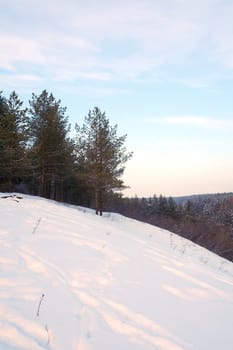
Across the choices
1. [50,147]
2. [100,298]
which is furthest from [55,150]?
[100,298]

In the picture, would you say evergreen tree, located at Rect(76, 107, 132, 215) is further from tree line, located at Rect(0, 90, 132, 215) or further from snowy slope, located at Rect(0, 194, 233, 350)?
snowy slope, located at Rect(0, 194, 233, 350)

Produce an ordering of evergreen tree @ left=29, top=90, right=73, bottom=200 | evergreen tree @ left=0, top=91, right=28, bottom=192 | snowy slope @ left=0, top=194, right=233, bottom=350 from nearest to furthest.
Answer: snowy slope @ left=0, top=194, right=233, bottom=350, evergreen tree @ left=0, top=91, right=28, bottom=192, evergreen tree @ left=29, top=90, right=73, bottom=200

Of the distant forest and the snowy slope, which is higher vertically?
the distant forest

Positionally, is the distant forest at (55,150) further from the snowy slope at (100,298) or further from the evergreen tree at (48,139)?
the snowy slope at (100,298)

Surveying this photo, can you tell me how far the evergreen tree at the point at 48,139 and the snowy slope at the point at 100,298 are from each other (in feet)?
62.6

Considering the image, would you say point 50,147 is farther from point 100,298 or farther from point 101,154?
point 100,298

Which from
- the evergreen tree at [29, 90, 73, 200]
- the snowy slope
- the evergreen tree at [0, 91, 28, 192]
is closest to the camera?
the snowy slope

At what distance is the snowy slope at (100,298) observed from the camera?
11.2 ft

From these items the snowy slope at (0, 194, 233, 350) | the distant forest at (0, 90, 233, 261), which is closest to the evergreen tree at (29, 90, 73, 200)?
the distant forest at (0, 90, 233, 261)

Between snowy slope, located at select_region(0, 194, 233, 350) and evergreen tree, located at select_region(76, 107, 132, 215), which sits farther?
evergreen tree, located at select_region(76, 107, 132, 215)

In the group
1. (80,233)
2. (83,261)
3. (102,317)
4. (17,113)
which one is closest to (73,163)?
(17,113)

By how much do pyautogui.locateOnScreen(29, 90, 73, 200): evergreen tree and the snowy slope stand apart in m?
19.1

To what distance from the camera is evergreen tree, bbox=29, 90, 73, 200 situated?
85.3 ft

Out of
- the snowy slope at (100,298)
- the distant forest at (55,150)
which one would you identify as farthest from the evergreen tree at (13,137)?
the snowy slope at (100,298)
